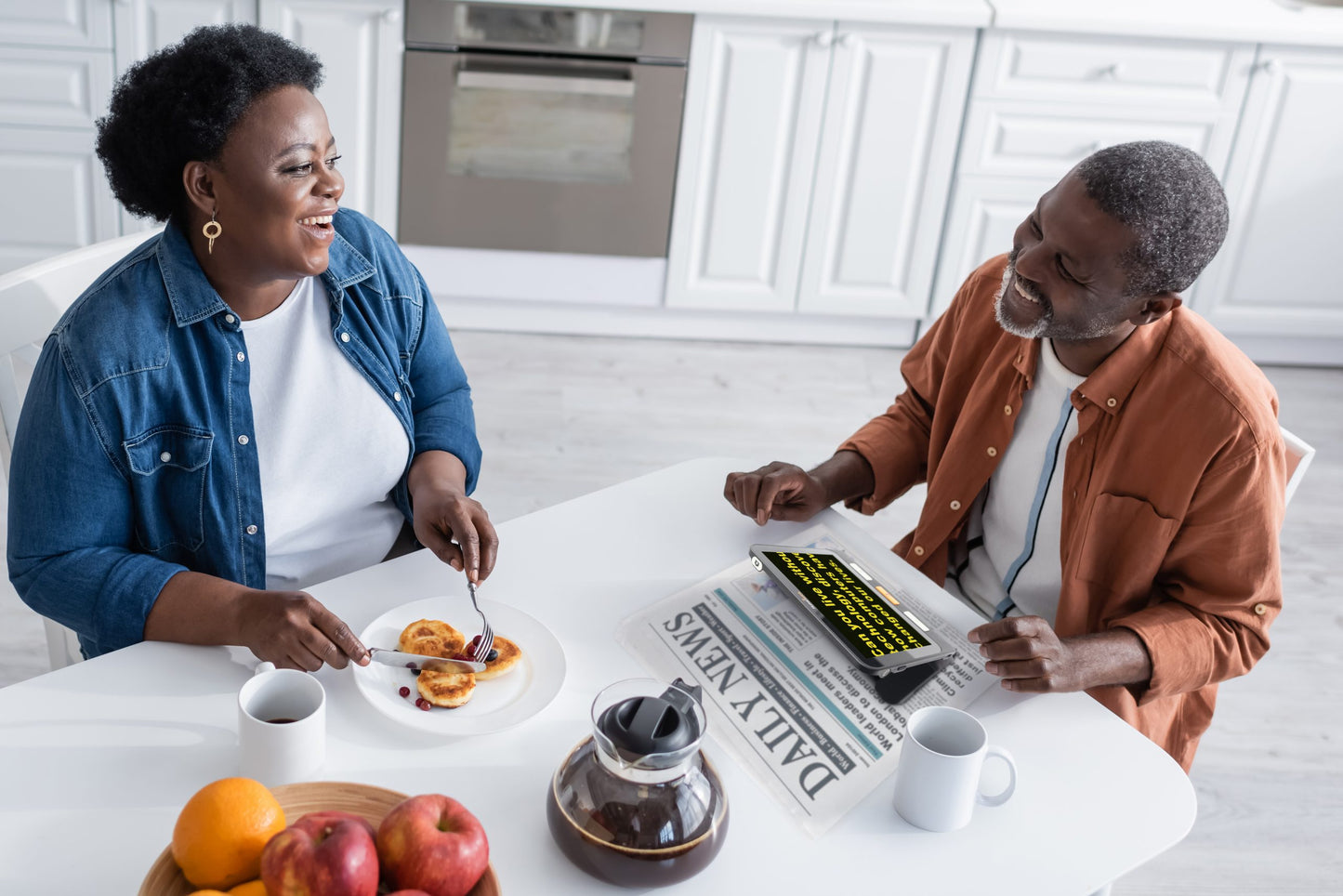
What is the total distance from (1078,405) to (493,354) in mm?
2081

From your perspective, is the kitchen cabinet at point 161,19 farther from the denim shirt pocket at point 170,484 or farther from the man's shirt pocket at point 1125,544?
the man's shirt pocket at point 1125,544

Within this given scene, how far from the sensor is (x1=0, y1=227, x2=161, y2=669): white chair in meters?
1.39

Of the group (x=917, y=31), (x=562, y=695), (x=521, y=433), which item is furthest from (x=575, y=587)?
(x=917, y=31)

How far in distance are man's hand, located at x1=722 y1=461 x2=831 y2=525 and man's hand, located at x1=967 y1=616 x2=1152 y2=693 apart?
287 millimetres

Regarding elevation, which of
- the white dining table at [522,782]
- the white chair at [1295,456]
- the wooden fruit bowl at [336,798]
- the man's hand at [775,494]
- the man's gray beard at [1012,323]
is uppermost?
the man's gray beard at [1012,323]

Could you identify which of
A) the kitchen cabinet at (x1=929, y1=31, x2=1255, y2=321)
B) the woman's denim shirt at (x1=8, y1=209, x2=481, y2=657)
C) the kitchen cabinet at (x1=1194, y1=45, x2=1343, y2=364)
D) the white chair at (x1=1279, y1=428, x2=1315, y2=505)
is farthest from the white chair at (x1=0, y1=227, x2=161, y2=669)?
the kitchen cabinet at (x1=1194, y1=45, x2=1343, y2=364)

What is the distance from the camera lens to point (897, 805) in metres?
1.04

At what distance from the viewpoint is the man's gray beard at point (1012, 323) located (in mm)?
1362

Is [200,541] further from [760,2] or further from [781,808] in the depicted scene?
[760,2]

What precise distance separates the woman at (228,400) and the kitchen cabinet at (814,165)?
5.91 ft

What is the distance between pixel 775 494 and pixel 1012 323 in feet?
1.08

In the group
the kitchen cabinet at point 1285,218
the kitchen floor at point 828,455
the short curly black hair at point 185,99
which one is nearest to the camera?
the short curly black hair at point 185,99

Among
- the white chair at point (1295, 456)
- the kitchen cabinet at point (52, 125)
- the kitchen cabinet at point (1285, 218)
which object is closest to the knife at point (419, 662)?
the white chair at point (1295, 456)

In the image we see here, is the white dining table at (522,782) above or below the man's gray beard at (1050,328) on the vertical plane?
below
